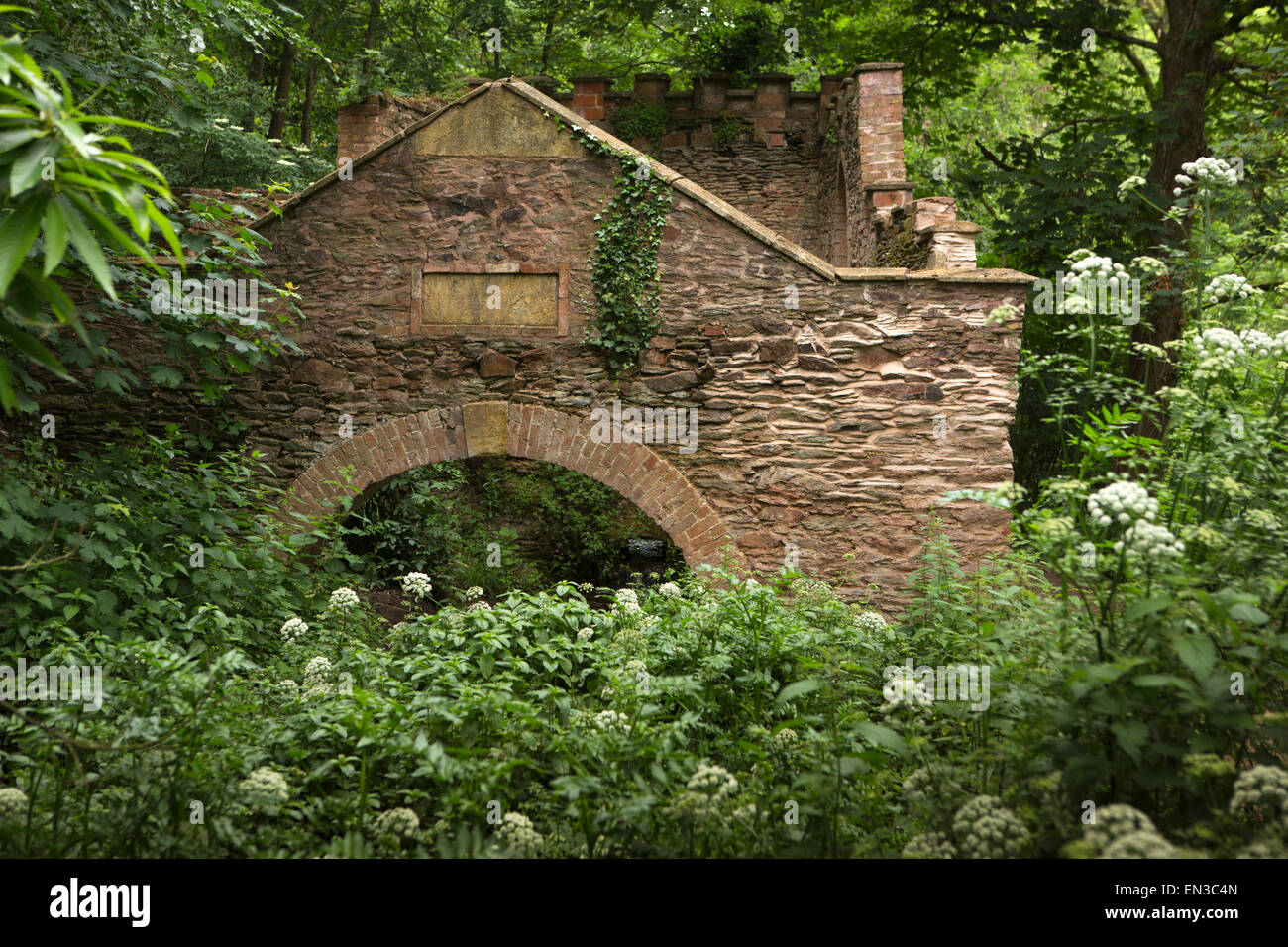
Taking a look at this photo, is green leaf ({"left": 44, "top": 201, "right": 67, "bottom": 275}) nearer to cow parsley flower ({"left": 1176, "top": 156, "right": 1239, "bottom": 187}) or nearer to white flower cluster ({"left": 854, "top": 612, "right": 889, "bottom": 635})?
white flower cluster ({"left": 854, "top": 612, "right": 889, "bottom": 635})

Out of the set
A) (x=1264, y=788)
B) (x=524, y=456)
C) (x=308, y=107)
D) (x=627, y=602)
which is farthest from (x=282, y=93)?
(x=1264, y=788)

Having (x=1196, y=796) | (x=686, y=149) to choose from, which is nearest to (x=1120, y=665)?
(x=1196, y=796)

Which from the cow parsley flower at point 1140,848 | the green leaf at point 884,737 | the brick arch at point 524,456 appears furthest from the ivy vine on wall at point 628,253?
the cow parsley flower at point 1140,848

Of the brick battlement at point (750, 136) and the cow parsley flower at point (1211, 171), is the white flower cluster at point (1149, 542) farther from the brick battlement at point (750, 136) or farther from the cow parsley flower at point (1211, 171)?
the brick battlement at point (750, 136)

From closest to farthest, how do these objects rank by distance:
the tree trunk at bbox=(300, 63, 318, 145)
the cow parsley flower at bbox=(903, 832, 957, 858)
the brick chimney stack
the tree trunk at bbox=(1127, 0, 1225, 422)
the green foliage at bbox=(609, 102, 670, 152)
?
the cow parsley flower at bbox=(903, 832, 957, 858) < the tree trunk at bbox=(1127, 0, 1225, 422) < the brick chimney stack < the green foliage at bbox=(609, 102, 670, 152) < the tree trunk at bbox=(300, 63, 318, 145)

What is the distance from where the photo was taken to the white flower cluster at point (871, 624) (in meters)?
5.01

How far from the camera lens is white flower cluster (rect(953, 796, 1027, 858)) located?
2582 millimetres

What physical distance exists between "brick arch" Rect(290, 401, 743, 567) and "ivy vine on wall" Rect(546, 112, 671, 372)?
2.45 feet

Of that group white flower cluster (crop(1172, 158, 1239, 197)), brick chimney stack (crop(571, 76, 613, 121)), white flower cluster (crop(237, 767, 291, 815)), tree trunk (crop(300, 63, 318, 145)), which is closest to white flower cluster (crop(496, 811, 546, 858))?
white flower cluster (crop(237, 767, 291, 815))

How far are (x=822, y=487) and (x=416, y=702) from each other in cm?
404

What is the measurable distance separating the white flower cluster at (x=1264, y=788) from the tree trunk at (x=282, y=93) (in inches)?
551

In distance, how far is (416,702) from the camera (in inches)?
140

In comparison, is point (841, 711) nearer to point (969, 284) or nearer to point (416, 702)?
point (416, 702)

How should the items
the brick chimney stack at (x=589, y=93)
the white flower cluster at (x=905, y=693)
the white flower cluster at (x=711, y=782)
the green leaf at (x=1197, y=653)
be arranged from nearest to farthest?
the green leaf at (x=1197, y=653) < the white flower cluster at (x=711, y=782) < the white flower cluster at (x=905, y=693) < the brick chimney stack at (x=589, y=93)
